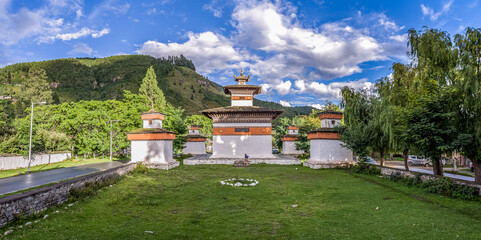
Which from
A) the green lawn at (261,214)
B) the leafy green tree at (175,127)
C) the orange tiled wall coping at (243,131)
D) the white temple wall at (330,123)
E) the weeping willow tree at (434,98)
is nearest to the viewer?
the green lawn at (261,214)

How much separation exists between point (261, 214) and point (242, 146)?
20.3 m

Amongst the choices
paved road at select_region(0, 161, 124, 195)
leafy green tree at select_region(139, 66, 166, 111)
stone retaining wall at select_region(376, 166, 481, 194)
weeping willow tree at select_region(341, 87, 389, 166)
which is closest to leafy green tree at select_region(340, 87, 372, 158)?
weeping willow tree at select_region(341, 87, 389, 166)

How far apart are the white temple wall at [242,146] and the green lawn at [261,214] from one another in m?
14.9

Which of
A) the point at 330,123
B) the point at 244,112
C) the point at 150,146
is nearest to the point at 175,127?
the point at 244,112

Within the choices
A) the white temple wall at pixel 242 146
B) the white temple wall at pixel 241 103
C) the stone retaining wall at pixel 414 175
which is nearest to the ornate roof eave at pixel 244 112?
the white temple wall at pixel 242 146

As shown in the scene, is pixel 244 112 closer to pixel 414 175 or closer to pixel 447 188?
pixel 414 175

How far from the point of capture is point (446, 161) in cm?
3319

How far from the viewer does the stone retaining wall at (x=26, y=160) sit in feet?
75.5

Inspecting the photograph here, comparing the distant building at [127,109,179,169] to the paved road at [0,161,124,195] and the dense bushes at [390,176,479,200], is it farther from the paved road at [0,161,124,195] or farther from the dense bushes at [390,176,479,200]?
the dense bushes at [390,176,479,200]

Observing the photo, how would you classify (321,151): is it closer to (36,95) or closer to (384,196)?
(384,196)

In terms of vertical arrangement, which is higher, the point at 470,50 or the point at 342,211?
the point at 470,50

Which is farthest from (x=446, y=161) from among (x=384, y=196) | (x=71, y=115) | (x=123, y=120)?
(x=71, y=115)

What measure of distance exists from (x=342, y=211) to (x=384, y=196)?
12.2 ft

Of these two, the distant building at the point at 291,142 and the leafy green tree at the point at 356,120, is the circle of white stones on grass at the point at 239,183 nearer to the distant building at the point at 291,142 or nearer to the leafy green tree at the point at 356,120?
the leafy green tree at the point at 356,120
